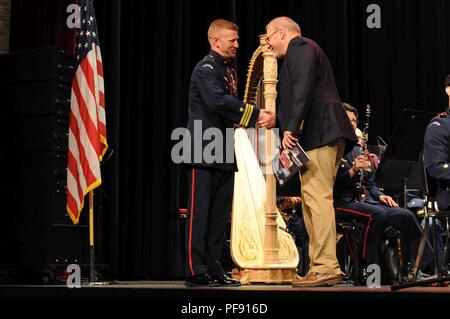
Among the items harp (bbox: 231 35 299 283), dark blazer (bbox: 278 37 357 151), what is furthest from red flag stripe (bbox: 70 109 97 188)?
dark blazer (bbox: 278 37 357 151)

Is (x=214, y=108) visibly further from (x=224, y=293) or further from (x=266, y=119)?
(x=224, y=293)

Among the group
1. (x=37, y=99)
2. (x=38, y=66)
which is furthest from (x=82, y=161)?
(x=38, y=66)

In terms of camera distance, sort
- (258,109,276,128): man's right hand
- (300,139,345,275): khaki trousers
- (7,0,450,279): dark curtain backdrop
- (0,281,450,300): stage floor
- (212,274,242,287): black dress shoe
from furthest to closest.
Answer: (7,0,450,279): dark curtain backdrop
(258,109,276,128): man's right hand
(212,274,242,287): black dress shoe
(300,139,345,275): khaki trousers
(0,281,450,300): stage floor

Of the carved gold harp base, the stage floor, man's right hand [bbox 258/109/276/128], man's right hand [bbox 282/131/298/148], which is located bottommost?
the carved gold harp base

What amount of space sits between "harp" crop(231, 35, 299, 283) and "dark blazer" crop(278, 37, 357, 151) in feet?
2.11

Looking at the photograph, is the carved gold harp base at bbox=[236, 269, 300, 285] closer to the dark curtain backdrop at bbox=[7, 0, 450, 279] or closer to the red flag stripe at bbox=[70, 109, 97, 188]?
the red flag stripe at bbox=[70, 109, 97, 188]

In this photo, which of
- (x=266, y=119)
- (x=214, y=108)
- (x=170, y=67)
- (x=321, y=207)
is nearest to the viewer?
(x=321, y=207)

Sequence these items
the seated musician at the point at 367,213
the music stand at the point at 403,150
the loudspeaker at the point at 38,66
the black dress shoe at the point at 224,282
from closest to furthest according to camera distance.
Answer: the black dress shoe at the point at 224,282 → the music stand at the point at 403,150 → the seated musician at the point at 367,213 → the loudspeaker at the point at 38,66

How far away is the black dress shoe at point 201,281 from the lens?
4.21 meters

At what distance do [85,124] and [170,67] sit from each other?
8.05 ft

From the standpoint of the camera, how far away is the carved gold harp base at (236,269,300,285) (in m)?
4.85

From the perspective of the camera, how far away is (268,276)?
487 centimetres

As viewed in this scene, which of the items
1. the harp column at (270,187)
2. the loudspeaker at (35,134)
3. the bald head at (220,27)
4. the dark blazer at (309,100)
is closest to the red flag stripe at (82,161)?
the loudspeaker at (35,134)

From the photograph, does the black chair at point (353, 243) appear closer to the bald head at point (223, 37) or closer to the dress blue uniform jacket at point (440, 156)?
the dress blue uniform jacket at point (440, 156)
